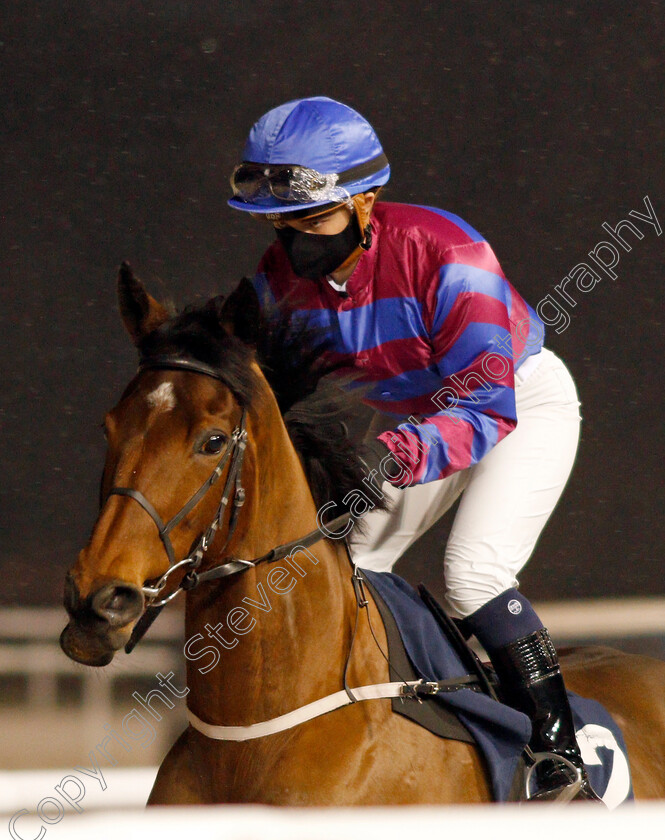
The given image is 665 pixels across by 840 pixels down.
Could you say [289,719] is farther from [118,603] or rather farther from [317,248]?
[317,248]

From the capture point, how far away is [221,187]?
14.9 ft

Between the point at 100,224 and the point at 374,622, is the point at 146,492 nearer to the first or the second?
the point at 374,622

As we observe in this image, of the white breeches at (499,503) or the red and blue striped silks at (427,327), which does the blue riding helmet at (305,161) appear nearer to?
the red and blue striped silks at (427,327)

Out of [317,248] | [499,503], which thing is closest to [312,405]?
[317,248]

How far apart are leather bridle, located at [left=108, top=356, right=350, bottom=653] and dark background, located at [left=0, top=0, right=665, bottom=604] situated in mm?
3028

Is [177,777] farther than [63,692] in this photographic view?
No

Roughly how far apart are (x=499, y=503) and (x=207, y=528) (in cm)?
64

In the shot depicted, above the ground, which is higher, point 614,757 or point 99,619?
point 99,619

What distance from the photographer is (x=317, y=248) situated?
5.40ft

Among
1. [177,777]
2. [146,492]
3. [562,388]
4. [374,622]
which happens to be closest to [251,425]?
[146,492]

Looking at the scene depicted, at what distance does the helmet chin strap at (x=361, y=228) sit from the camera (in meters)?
1.64

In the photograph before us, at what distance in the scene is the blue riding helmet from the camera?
1.57 metres

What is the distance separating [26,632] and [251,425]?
3.81m

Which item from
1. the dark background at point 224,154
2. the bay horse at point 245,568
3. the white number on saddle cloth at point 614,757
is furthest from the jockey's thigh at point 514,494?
the dark background at point 224,154
